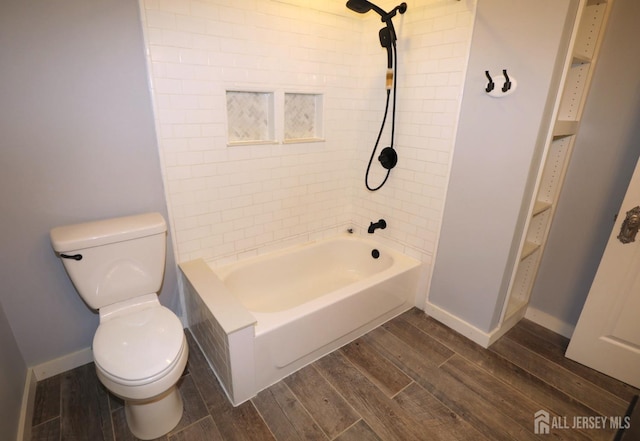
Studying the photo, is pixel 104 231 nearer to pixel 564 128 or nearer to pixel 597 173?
pixel 564 128

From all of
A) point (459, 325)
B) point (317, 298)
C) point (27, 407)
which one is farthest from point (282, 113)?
point (27, 407)

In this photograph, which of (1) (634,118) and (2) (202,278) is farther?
(2) (202,278)

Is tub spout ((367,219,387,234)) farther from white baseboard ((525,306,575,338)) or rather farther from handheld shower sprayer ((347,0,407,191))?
white baseboard ((525,306,575,338))

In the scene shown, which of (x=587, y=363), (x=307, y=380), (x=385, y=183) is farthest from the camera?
(x=385, y=183)

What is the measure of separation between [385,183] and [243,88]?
1.23m

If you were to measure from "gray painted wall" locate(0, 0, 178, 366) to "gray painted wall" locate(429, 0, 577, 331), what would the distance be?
1.81 metres

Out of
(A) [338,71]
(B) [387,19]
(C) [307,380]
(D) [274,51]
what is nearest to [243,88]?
(D) [274,51]

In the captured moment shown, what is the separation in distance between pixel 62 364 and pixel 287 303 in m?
1.36

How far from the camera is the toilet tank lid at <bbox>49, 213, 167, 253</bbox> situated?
58.2 inches

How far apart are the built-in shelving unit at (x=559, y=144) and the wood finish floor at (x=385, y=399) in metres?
0.42

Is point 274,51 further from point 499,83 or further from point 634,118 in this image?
point 634,118

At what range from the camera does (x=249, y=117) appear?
6.91 ft

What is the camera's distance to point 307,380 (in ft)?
5.95

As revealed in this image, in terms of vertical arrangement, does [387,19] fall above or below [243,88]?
above
